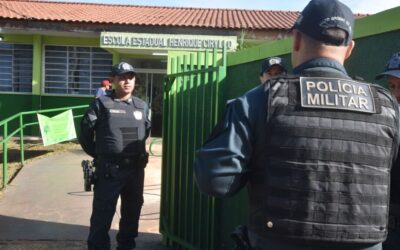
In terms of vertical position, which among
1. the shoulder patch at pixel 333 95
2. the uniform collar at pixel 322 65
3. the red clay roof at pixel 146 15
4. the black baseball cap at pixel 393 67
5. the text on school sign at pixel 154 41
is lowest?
the shoulder patch at pixel 333 95

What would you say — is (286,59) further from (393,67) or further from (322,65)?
(322,65)

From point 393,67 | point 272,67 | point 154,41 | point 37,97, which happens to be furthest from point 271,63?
point 37,97

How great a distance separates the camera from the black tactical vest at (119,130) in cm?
455

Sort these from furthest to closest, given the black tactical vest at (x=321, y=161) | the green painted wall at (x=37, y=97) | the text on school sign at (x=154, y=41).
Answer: the green painted wall at (x=37, y=97), the text on school sign at (x=154, y=41), the black tactical vest at (x=321, y=161)

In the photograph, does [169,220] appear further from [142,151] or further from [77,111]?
[77,111]

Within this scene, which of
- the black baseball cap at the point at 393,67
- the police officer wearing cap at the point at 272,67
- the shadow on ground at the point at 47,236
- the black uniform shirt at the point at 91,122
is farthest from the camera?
the shadow on ground at the point at 47,236

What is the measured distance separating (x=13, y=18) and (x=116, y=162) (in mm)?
11219

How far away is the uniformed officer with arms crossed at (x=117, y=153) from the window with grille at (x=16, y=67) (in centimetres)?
1146

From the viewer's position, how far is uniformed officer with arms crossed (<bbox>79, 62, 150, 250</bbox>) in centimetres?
451

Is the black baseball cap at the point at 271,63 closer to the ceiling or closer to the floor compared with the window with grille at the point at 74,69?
closer to the floor

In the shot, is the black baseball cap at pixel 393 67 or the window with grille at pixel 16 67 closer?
the black baseball cap at pixel 393 67

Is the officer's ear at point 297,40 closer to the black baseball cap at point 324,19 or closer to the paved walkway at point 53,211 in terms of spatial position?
the black baseball cap at point 324,19

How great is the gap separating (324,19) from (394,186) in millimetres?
762

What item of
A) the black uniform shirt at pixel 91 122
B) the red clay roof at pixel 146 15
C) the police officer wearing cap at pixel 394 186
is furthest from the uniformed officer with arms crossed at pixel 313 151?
the red clay roof at pixel 146 15
